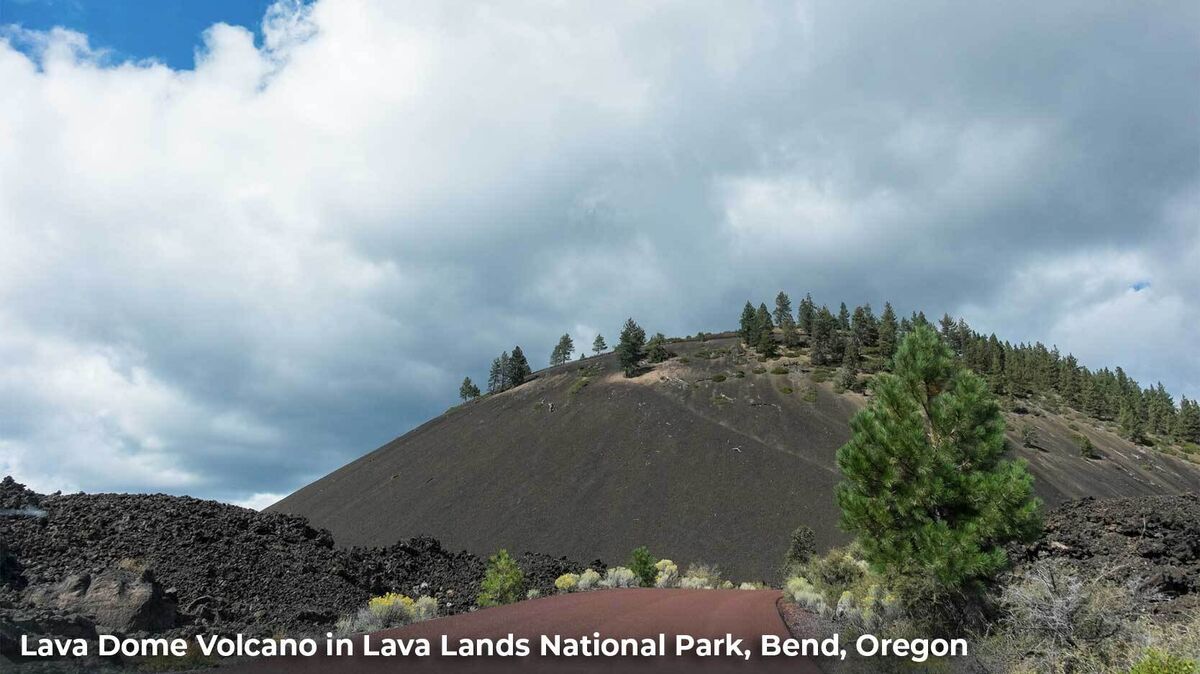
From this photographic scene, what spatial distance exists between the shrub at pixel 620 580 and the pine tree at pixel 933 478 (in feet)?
44.5

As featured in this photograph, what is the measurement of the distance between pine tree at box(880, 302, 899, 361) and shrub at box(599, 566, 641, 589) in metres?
59.1

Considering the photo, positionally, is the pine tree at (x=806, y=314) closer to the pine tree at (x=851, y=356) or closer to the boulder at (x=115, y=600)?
the pine tree at (x=851, y=356)

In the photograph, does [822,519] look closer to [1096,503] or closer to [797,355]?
[1096,503]

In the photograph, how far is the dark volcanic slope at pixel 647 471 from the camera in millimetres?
47062

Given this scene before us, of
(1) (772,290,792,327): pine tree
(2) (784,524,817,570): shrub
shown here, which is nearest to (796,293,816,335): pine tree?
(1) (772,290,792,327): pine tree

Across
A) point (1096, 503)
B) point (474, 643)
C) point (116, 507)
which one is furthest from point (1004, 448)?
point (116, 507)

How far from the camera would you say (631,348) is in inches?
3179

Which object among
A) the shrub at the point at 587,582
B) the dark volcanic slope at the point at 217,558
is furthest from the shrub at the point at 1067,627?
the shrub at the point at 587,582

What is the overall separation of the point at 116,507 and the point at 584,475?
42.4 metres

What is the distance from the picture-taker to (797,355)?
8244 centimetres

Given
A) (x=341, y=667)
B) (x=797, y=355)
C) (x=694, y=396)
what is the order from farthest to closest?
(x=797, y=355), (x=694, y=396), (x=341, y=667)

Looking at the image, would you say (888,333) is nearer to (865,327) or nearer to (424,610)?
(865,327)

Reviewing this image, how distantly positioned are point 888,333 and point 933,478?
80.5 metres

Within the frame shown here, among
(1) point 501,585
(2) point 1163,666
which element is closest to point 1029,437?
(1) point 501,585
